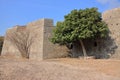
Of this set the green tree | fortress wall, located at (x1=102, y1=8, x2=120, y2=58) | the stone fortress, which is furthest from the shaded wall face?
fortress wall, located at (x1=102, y1=8, x2=120, y2=58)

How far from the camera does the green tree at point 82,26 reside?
19.8 meters

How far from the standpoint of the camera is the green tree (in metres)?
19.8

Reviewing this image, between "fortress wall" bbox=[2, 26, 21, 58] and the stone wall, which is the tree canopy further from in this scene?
"fortress wall" bbox=[2, 26, 21, 58]

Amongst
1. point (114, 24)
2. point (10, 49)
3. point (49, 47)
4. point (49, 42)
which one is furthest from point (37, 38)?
point (114, 24)

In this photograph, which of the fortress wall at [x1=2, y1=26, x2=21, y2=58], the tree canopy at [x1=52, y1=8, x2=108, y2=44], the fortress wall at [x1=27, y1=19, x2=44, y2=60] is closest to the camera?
the tree canopy at [x1=52, y1=8, x2=108, y2=44]

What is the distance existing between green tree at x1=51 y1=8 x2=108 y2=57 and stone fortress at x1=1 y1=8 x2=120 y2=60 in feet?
2.33

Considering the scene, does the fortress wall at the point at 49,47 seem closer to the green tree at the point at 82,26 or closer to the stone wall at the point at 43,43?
the stone wall at the point at 43,43

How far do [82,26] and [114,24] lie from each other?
2.86 metres

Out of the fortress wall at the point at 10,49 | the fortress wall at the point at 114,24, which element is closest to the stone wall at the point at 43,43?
the fortress wall at the point at 10,49

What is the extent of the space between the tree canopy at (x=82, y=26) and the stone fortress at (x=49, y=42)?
0.74m

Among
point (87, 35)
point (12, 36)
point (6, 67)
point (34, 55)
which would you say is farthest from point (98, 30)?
point (12, 36)

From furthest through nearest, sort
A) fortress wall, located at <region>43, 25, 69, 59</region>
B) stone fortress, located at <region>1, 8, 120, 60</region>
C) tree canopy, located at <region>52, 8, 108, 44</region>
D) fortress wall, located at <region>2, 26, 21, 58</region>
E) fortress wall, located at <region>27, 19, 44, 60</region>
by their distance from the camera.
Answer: fortress wall, located at <region>2, 26, 21, 58</region>
fortress wall, located at <region>27, 19, 44, 60</region>
fortress wall, located at <region>43, 25, 69, 59</region>
stone fortress, located at <region>1, 8, 120, 60</region>
tree canopy, located at <region>52, 8, 108, 44</region>

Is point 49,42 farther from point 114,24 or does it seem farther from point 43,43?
point 114,24

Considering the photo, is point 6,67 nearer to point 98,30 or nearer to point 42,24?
point 98,30
